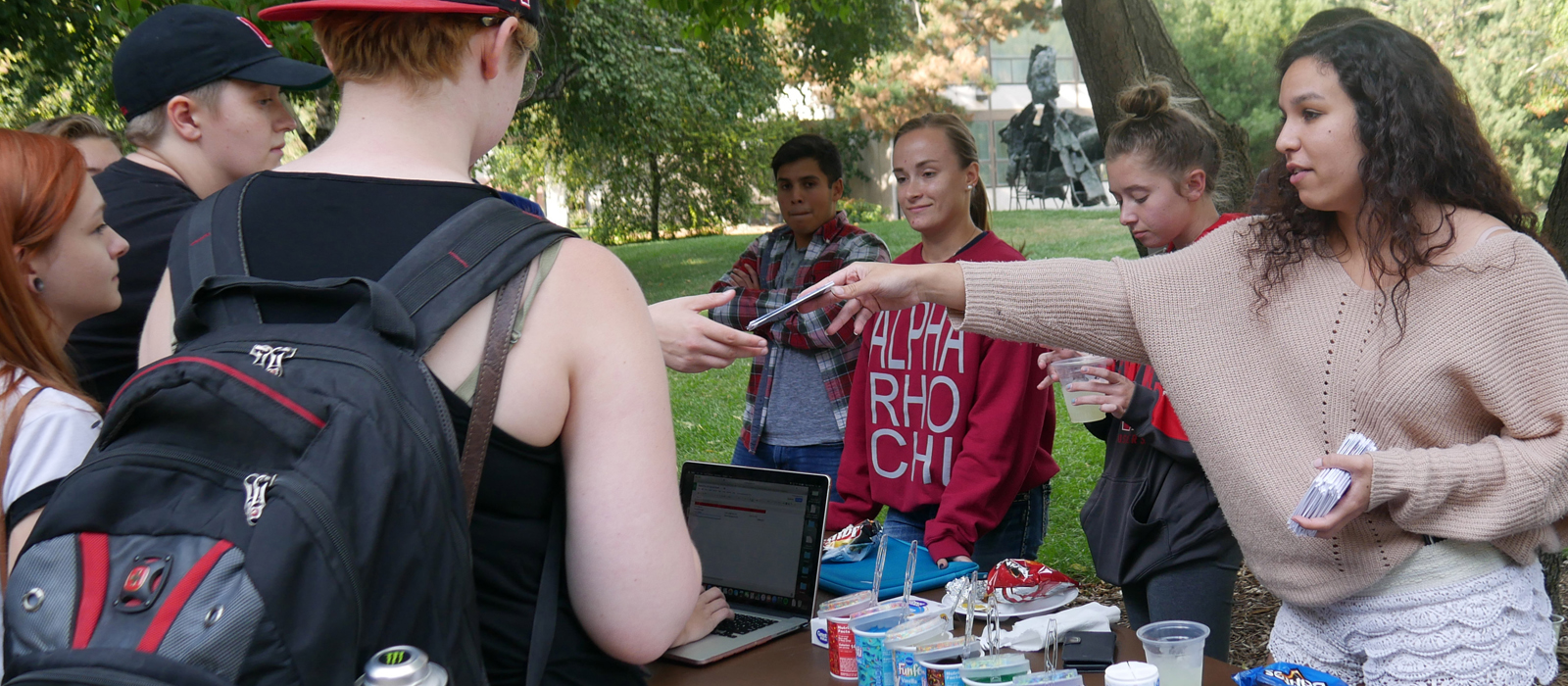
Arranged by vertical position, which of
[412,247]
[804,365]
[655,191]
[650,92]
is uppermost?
[650,92]

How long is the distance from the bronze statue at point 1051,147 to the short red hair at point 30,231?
23133mm

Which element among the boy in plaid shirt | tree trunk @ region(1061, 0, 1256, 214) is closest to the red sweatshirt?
the boy in plaid shirt

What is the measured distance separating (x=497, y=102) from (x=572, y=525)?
52 cm

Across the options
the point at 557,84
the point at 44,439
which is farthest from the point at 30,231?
the point at 557,84

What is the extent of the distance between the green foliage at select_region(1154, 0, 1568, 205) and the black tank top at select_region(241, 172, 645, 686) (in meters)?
9.37

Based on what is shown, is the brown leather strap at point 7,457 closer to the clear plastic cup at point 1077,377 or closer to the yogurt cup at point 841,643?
the yogurt cup at point 841,643

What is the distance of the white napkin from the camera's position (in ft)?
6.64

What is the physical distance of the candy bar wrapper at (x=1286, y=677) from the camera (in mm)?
1713

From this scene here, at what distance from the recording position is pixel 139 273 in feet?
7.76

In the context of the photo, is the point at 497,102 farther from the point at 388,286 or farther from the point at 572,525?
the point at 572,525

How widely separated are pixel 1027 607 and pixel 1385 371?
81 cm

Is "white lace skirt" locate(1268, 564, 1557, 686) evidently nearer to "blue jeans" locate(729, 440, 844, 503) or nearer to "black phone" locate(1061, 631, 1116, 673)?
"black phone" locate(1061, 631, 1116, 673)

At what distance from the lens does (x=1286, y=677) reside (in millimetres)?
1731

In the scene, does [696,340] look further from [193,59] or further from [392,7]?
[193,59]
